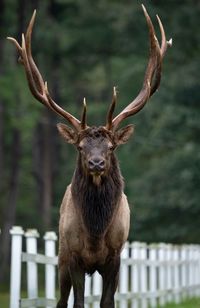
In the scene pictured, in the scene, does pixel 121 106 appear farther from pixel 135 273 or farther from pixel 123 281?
pixel 123 281

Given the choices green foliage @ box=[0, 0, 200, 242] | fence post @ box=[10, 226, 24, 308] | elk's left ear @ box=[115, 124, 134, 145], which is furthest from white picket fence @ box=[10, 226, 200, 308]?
green foliage @ box=[0, 0, 200, 242]

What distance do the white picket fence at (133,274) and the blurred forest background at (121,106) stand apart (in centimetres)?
1110

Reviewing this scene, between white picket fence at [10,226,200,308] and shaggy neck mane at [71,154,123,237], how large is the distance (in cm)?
170

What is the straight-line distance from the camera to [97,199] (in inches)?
578

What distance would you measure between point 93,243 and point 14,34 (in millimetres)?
Result: 29342

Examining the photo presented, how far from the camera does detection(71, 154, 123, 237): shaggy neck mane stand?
1464cm

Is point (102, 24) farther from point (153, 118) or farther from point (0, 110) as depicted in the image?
point (0, 110)

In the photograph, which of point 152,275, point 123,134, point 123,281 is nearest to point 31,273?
point 123,134

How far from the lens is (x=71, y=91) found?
61.5 meters

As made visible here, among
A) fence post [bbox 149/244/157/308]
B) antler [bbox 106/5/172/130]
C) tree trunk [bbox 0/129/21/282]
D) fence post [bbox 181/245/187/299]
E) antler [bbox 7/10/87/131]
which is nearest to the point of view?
antler [bbox 106/5/172/130]

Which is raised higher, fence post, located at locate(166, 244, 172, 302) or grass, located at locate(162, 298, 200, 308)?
fence post, located at locate(166, 244, 172, 302)

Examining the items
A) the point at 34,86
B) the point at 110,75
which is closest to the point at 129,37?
the point at 110,75

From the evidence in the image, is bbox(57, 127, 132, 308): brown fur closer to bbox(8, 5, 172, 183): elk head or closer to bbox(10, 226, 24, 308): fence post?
bbox(8, 5, 172, 183): elk head

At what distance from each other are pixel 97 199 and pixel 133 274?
23.6 ft
